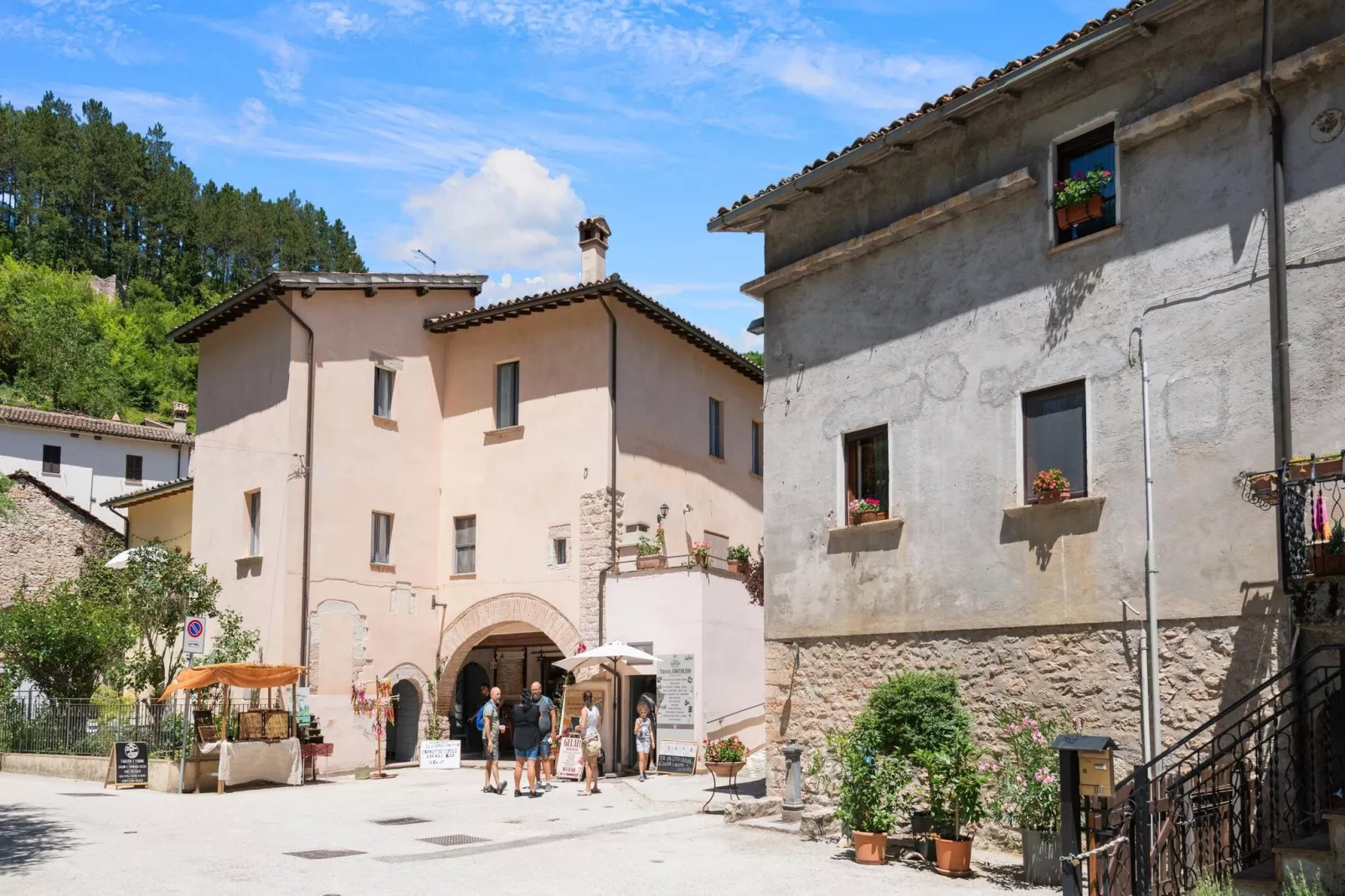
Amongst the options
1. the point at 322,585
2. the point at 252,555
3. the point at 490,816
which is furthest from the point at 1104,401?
the point at 252,555

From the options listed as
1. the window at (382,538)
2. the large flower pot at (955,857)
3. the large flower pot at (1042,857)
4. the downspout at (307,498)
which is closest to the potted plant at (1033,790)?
the large flower pot at (1042,857)

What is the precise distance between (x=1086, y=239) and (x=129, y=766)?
677 inches

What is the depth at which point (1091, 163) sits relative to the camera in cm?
1281

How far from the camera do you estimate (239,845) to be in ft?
43.5

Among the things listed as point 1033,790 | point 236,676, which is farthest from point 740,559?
point 1033,790

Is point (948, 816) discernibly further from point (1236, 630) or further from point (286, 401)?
point (286, 401)

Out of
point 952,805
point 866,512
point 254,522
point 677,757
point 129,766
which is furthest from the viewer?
point 254,522

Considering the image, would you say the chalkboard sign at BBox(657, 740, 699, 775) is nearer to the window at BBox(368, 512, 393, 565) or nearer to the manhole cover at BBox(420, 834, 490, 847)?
the window at BBox(368, 512, 393, 565)

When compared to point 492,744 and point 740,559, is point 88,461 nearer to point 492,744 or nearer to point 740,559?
point 492,744

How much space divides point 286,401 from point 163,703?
633cm

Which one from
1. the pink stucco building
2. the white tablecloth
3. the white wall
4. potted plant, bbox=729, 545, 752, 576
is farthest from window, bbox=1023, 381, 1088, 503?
the white wall

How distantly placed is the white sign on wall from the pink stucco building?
1.13 m

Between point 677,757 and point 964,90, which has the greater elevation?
point 964,90

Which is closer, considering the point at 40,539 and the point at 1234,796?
the point at 1234,796
